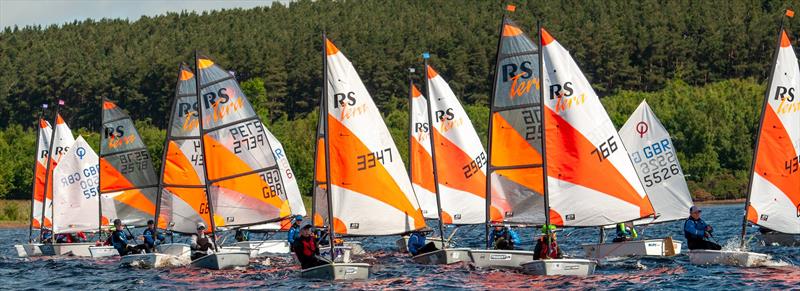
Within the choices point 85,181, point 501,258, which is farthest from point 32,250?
point 501,258

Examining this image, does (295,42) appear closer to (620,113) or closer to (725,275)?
(620,113)

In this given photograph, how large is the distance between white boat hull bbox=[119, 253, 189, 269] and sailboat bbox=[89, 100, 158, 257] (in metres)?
10.0

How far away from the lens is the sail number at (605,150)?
33.7 meters

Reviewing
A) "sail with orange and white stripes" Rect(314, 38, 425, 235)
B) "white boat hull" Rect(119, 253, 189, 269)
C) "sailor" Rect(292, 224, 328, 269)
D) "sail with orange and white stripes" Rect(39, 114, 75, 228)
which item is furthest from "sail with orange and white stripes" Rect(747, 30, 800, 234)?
"sail with orange and white stripes" Rect(39, 114, 75, 228)

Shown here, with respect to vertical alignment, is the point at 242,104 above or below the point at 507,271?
above

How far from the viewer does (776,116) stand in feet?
113

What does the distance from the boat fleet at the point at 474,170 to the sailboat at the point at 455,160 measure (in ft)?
0.16

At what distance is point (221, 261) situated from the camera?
37.1 m

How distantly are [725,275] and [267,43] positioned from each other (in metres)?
146

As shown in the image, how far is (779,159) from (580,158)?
591 cm

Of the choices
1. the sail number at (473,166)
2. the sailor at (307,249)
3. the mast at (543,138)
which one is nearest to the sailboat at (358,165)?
the sailor at (307,249)

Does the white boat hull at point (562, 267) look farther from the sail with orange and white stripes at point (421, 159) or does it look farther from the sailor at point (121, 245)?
the sailor at point (121, 245)

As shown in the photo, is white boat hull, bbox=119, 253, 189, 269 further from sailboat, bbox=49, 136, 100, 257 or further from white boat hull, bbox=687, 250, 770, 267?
white boat hull, bbox=687, 250, 770, 267

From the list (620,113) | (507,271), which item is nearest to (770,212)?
(507,271)
